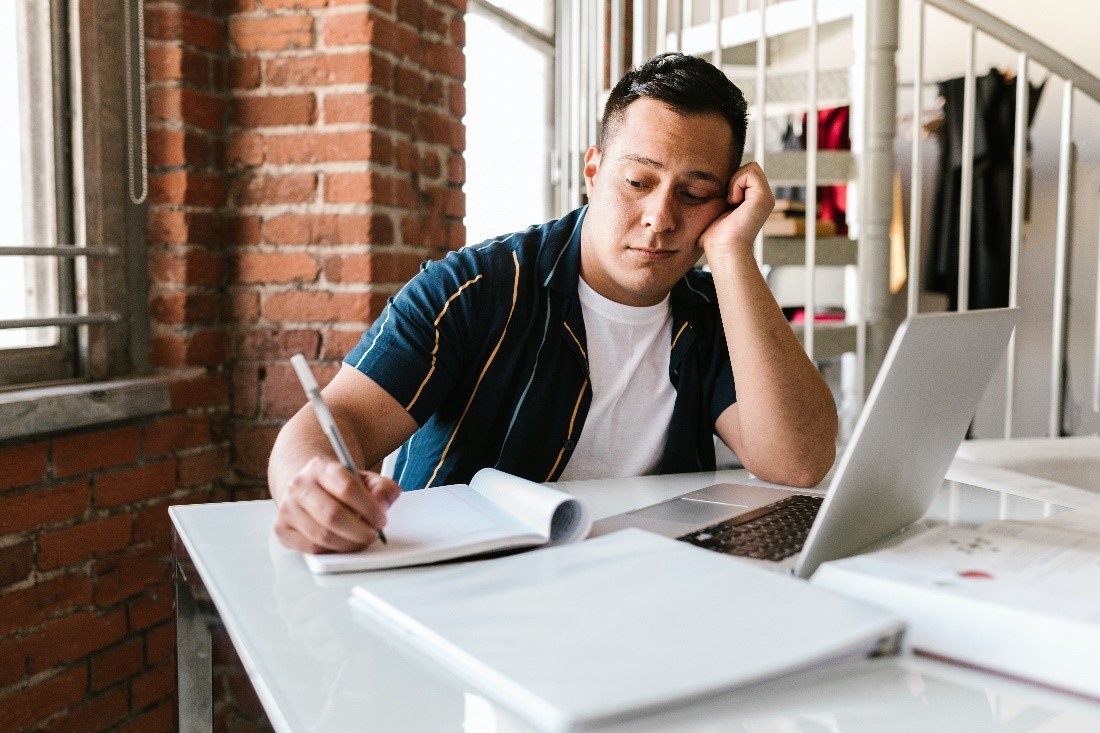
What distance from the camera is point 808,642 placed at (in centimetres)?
61

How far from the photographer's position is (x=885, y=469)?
0.85 meters

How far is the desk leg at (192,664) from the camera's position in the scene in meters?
0.88

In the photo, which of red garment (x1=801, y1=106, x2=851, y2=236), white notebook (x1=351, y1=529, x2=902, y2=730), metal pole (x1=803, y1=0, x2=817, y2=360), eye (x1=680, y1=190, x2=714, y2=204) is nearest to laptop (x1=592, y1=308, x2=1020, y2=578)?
white notebook (x1=351, y1=529, x2=902, y2=730)

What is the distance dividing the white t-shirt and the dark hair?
0.28 m

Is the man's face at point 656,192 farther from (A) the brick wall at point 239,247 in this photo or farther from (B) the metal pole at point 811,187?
(B) the metal pole at point 811,187

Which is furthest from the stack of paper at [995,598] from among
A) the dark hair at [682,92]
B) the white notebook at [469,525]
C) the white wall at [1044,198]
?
the white wall at [1044,198]

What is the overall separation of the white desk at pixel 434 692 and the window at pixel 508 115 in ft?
9.33

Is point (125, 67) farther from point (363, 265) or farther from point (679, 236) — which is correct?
point (679, 236)

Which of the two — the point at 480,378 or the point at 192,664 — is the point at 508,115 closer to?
the point at 480,378

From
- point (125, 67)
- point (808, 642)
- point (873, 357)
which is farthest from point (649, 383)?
point (873, 357)

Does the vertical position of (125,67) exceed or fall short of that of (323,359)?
it exceeds it

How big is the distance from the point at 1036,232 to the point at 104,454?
4165 mm

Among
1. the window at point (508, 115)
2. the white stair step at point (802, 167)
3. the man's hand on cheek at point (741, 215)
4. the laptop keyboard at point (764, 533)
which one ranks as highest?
the window at point (508, 115)

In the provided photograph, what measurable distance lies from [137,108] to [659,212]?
1148 millimetres
